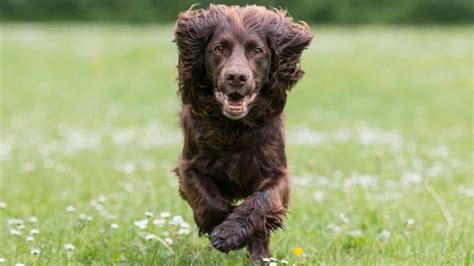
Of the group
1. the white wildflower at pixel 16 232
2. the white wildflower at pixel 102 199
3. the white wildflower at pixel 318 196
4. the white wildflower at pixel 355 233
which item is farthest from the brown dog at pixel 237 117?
the white wildflower at pixel 318 196

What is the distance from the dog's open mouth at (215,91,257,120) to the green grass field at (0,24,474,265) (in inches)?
35.8

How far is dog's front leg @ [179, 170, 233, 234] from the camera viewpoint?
5008mm

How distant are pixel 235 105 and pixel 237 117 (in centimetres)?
6

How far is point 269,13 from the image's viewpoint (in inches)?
196

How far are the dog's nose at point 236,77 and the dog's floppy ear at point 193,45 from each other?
17.9 inches

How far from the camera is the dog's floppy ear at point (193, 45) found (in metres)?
4.91

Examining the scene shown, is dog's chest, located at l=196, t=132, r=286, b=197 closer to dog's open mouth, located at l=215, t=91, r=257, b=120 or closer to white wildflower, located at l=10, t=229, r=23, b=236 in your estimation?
dog's open mouth, located at l=215, t=91, r=257, b=120

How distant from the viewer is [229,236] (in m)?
4.65

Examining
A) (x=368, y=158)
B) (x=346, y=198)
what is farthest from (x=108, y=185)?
(x=368, y=158)

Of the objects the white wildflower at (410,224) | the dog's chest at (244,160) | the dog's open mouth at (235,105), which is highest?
the dog's open mouth at (235,105)

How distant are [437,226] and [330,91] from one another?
11.4 meters

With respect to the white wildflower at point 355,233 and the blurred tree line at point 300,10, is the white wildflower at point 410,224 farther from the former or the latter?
the blurred tree line at point 300,10

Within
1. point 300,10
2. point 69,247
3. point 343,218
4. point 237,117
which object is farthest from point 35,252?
point 300,10

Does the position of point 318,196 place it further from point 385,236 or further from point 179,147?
point 179,147
